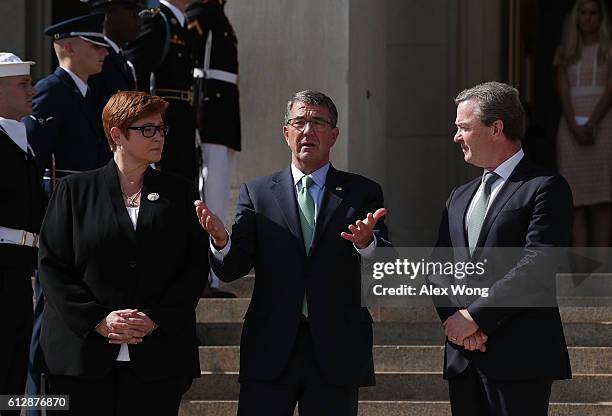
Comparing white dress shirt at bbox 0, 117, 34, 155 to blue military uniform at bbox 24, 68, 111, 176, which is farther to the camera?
blue military uniform at bbox 24, 68, 111, 176

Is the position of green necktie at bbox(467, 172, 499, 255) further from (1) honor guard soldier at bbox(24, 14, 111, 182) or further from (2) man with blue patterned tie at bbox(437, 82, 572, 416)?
(1) honor guard soldier at bbox(24, 14, 111, 182)

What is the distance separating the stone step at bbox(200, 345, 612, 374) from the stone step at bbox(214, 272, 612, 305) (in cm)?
92

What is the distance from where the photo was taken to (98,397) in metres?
5.27

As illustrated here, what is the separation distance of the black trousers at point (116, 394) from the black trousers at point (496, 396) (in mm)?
1130

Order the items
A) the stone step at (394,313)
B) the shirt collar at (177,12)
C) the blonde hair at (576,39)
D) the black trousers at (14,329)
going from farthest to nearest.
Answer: the blonde hair at (576,39)
the shirt collar at (177,12)
the stone step at (394,313)
the black trousers at (14,329)

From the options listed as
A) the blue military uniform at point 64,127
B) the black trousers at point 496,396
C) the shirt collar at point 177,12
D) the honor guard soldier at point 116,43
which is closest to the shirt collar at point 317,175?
the black trousers at point 496,396

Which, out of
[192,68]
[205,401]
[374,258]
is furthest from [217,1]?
[374,258]

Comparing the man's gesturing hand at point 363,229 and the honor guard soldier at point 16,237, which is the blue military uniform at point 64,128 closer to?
the honor guard soldier at point 16,237

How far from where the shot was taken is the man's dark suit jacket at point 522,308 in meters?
5.21

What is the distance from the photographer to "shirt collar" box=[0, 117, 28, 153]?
6.25 metres

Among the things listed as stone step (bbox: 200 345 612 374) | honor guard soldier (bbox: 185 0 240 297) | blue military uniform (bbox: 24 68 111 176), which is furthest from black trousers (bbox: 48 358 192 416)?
honor guard soldier (bbox: 185 0 240 297)

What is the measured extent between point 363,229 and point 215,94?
330 centimetres

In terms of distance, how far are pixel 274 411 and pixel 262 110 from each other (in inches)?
162

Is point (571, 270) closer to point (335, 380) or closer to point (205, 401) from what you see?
point (205, 401)
